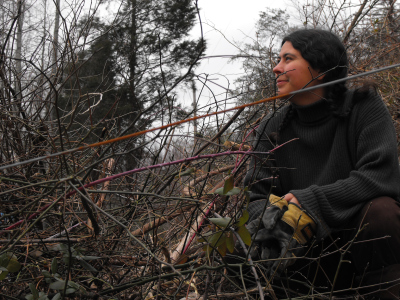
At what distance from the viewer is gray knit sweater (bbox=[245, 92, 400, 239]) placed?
5.75ft

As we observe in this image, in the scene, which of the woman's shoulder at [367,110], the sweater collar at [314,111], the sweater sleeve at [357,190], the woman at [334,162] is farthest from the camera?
the sweater collar at [314,111]

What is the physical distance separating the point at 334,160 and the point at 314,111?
290 mm

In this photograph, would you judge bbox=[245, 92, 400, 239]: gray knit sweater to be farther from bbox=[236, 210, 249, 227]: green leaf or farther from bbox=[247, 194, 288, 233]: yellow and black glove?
bbox=[236, 210, 249, 227]: green leaf

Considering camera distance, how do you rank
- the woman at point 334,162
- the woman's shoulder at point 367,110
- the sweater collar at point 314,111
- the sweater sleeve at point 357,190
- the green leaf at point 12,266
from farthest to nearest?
the sweater collar at point 314,111
the woman's shoulder at point 367,110
the sweater sleeve at point 357,190
the woman at point 334,162
the green leaf at point 12,266

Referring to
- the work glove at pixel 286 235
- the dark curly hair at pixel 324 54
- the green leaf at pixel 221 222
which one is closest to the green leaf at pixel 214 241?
the green leaf at pixel 221 222

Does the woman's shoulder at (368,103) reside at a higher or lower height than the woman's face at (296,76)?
lower

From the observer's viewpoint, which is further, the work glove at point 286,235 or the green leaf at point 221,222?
the work glove at point 286,235

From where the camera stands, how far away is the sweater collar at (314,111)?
210 cm

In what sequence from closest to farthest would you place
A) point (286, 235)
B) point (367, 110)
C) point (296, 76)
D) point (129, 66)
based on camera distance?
point (286, 235)
point (367, 110)
point (296, 76)
point (129, 66)

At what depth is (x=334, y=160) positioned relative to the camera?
2002mm

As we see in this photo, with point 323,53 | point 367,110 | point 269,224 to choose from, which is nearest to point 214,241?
point 269,224

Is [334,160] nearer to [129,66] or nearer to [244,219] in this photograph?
[244,219]

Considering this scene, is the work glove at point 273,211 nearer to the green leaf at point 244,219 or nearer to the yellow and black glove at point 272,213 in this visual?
the yellow and black glove at point 272,213

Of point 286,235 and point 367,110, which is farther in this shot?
point 367,110
